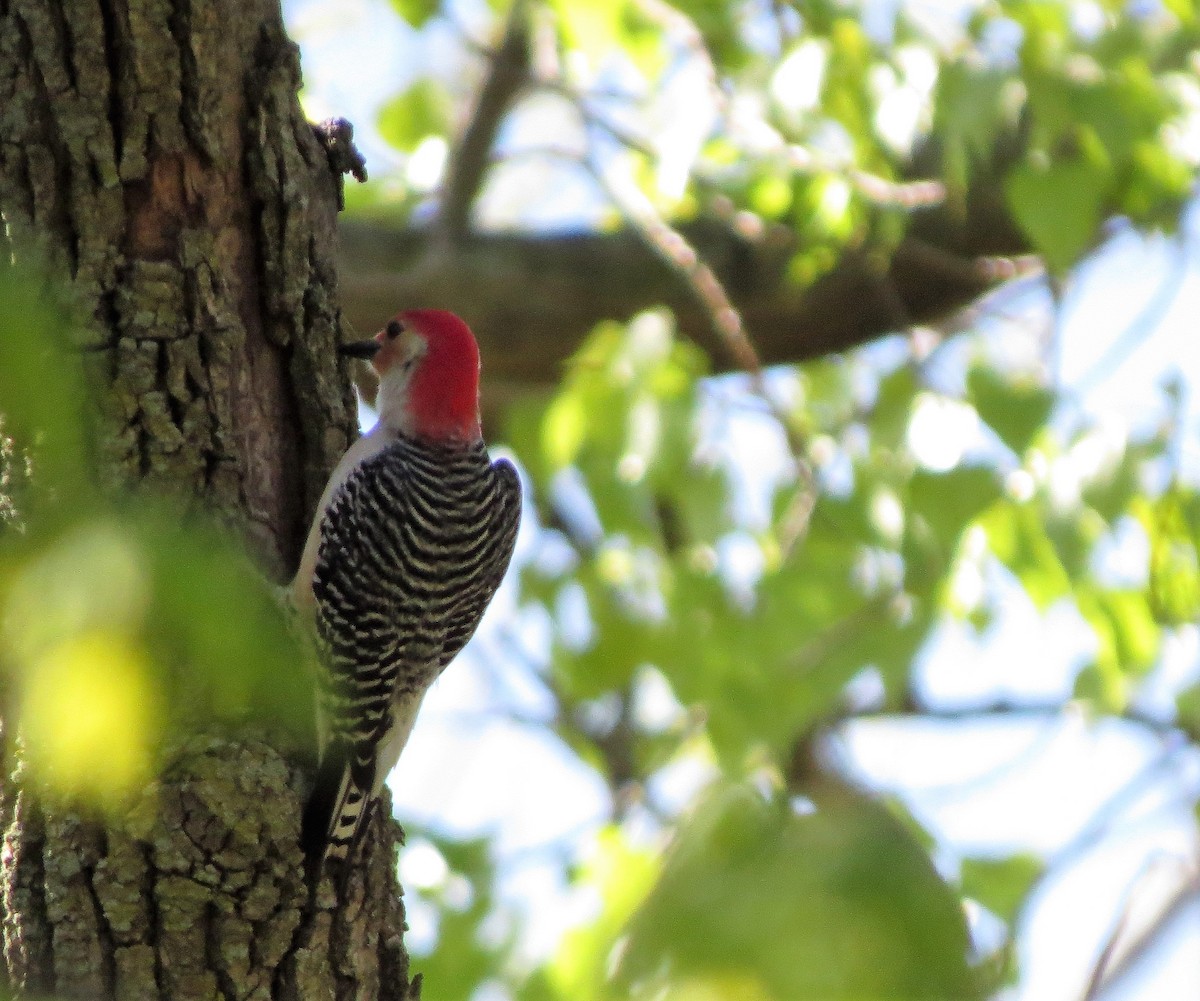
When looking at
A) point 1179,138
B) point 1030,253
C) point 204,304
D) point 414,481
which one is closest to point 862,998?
point 204,304

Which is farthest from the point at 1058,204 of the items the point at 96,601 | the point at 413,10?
the point at 96,601

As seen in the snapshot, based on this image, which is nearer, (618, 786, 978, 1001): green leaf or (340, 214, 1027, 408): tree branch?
(618, 786, 978, 1001): green leaf

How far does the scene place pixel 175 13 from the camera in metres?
3.51

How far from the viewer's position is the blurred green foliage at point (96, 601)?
4.90 ft

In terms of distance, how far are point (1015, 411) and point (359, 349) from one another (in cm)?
Result: 205

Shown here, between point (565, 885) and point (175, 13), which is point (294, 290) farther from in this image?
point (565, 885)

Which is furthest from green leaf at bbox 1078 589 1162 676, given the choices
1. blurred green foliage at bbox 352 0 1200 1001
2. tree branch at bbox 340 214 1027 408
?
tree branch at bbox 340 214 1027 408

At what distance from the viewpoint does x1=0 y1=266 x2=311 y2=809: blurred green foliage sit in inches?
58.8

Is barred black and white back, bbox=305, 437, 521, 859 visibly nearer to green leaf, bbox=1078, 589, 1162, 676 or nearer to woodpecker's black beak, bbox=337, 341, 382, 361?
woodpecker's black beak, bbox=337, 341, 382, 361

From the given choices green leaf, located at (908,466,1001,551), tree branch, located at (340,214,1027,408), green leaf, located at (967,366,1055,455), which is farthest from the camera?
tree branch, located at (340,214,1027,408)

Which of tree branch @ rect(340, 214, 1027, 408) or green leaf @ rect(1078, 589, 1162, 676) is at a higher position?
tree branch @ rect(340, 214, 1027, 408)

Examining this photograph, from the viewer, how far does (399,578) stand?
4480 millimetres

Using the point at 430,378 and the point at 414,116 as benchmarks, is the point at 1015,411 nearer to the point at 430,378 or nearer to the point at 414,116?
the point at 430,378

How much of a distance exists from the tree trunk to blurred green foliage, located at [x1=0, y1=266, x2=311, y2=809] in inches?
56.0
